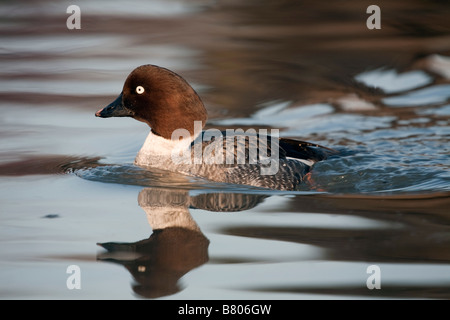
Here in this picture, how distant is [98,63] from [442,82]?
5.42 metres

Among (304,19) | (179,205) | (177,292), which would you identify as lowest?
(177,292)

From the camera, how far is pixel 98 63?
37.1 feet

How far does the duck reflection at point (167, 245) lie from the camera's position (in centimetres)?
412

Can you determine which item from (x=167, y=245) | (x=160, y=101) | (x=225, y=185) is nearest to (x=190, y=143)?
(x=160, y=101)

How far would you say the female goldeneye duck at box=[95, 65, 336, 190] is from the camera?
653 cm

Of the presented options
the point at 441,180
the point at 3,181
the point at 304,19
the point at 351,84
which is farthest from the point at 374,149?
the point at 304,19

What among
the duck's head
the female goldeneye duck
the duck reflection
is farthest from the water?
the duck's head

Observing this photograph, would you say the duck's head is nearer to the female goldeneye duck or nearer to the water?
the female goldeneye duck

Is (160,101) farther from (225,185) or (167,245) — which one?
(167,245)

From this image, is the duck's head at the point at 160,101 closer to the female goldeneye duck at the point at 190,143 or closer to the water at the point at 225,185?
the female goldeneye duck at the point at 190,143

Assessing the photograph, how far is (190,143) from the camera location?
692cm

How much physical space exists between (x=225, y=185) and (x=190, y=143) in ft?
2.52

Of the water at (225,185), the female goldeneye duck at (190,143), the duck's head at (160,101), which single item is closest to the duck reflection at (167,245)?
the water at (225,185)

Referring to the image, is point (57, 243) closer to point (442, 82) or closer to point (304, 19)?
point (442, 82)
